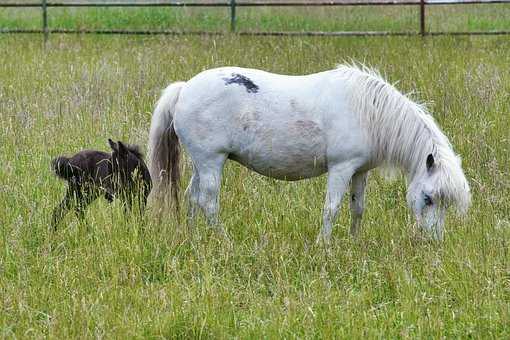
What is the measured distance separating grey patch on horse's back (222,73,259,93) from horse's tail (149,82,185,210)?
0.37 m

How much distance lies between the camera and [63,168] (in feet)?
20.0

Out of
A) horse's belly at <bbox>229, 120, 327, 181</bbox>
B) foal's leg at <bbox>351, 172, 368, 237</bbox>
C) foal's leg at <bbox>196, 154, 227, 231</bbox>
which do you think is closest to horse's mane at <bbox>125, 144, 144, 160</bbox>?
foal's leg at <bbox>196, 154, 227, 231</bbox>

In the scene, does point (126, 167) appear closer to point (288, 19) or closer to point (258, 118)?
point (258, 118)

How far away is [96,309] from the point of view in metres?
4.48

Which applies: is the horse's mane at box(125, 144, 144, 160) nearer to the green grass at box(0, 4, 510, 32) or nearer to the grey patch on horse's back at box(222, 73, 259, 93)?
the grey patch on horse's back at box(222, 73, 259, 93)

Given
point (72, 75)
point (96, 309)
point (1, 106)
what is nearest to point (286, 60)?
point (72, 75)

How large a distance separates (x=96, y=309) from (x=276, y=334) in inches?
37.4

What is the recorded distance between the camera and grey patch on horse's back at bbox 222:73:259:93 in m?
5.97

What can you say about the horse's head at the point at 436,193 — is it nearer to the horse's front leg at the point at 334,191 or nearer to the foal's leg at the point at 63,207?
the horse's front leg at the point at 334,191

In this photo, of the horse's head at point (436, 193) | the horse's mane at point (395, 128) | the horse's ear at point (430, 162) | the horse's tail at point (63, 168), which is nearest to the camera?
the horse's head at point (436, 193)

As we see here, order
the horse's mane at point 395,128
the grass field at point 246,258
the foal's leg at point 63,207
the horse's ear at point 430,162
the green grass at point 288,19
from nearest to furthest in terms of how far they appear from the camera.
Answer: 1. the grass field at point 246,258
2. the horse's ear at point 430,162
3. the horse's mane at point 395,128
4. the foal's leg at point 63,207
5. the green grass at point 288,19

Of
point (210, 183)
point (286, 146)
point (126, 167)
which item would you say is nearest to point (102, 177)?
point (126, 167)

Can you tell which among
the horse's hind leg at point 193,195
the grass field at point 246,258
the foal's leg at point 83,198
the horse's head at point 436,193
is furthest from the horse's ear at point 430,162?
the foal's leg at point 83,198

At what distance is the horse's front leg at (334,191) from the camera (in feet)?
19.1
